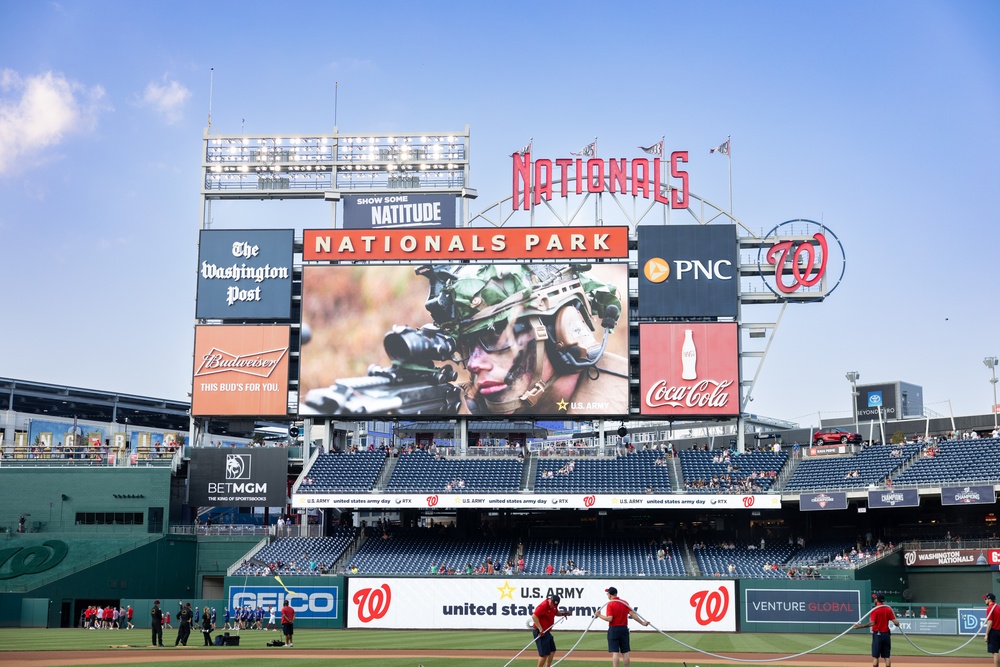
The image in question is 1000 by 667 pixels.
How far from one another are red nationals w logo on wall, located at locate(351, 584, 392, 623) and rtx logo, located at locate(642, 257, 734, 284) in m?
20.3

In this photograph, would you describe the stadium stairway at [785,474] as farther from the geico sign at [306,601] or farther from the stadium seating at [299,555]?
the geico sign at [306,601]

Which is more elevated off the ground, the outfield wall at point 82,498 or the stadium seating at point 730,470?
the stadium seating at point 730,470

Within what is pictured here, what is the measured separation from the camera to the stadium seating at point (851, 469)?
50741 mm

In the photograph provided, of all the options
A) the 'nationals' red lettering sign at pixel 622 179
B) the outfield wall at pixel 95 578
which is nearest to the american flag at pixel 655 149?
the 'nationals' red lettering sign at pixel 622 179

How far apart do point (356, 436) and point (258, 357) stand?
13.8 m

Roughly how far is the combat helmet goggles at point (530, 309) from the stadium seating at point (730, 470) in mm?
7398

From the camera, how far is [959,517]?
167ft

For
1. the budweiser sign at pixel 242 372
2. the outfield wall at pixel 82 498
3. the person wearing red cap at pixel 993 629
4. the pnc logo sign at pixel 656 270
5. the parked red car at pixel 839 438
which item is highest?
the pnc logo sign at pixel 656 270

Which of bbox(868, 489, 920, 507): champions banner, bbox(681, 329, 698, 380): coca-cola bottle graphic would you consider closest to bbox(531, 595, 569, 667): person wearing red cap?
bbox(868, 489, 920, 507): champions banner

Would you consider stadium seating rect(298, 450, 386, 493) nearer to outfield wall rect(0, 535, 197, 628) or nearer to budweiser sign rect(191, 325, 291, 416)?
budweiser sign rect(191, 325, 291, 416)

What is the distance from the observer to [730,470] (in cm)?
5466

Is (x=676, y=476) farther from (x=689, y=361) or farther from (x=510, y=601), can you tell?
(x=510, y=601)

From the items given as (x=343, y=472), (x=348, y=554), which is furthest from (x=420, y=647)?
(x=343, y=472)

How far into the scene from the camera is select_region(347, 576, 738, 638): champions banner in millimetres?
46906
